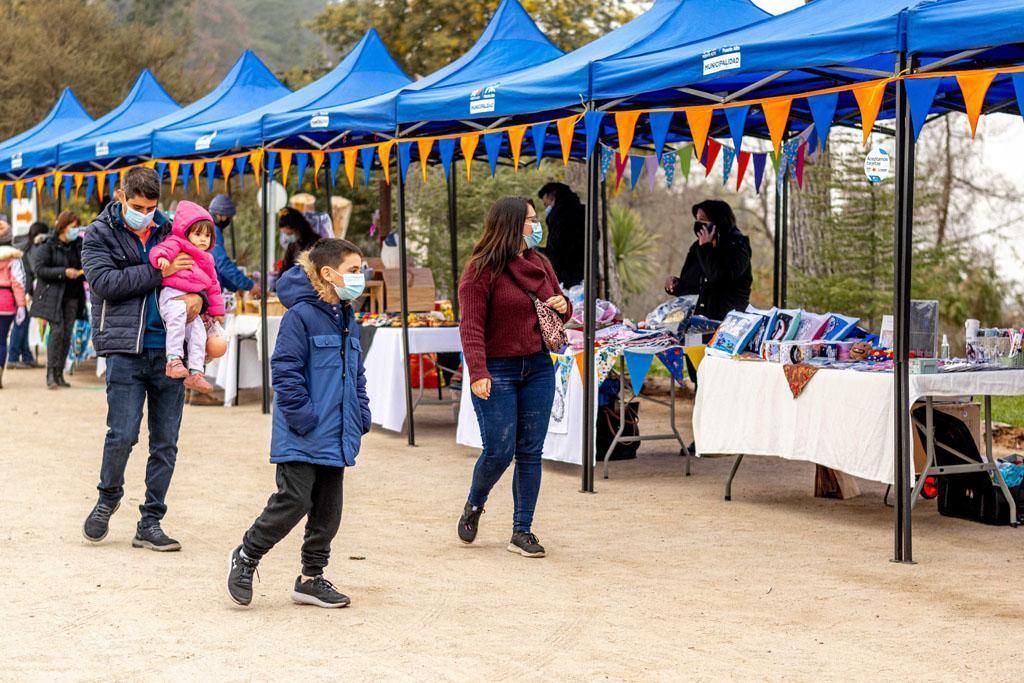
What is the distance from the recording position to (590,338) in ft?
28.5

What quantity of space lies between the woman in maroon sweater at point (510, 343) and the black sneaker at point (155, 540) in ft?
5.13

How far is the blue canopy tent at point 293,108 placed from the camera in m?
12.9

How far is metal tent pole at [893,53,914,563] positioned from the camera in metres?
6.57

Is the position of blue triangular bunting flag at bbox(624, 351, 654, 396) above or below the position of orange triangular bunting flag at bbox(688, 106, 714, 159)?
below

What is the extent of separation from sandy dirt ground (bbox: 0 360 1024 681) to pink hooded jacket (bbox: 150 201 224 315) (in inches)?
51.5

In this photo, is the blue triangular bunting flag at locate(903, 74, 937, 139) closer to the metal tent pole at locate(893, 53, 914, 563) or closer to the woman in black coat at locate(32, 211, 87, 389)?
the metal tent pole at locate(893, 53, 914, 563)

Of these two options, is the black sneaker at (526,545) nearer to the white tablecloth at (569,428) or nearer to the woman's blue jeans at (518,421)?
the woman's blue jeans at (518,421)

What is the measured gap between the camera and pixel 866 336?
27.6ft

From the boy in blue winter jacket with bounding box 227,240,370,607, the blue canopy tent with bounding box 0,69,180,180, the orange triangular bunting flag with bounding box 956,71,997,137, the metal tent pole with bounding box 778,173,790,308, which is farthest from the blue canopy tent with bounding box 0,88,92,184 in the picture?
the orange triangular bunting flag with bounding box 956,71,997,137

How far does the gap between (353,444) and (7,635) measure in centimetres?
150

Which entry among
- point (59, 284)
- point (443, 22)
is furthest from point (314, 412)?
point (443, 22)

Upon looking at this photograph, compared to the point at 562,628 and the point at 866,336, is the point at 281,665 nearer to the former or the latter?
the point at 562,628

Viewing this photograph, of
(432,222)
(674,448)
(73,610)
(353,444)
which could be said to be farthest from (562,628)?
(432,222)

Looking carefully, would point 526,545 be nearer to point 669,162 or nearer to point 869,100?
point 869,100
